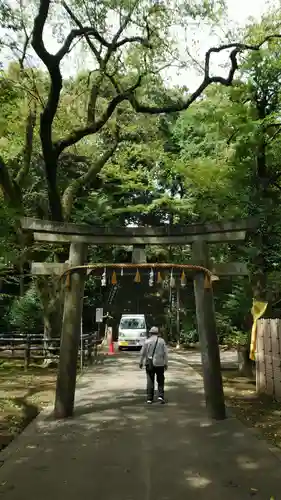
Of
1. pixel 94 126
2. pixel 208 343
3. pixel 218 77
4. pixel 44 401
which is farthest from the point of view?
pixel 94 126

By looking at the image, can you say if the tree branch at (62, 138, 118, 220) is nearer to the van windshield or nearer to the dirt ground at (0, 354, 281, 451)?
the dirt ground at (0, 354, 281, 451)

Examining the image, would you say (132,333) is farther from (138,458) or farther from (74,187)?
(138,458)

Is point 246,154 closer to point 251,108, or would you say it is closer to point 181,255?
point 251,108

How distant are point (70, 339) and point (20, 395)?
3.40 metres

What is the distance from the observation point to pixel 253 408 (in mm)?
10344

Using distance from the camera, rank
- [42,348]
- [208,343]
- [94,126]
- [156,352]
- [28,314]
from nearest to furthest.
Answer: [208,343] < [156,352] < [94,126] < [42,348] < [28,314]

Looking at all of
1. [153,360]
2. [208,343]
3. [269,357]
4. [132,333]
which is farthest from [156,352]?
[132,333]

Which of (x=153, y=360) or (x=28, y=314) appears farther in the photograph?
(x=28, y=314)

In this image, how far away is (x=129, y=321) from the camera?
92.5 ft

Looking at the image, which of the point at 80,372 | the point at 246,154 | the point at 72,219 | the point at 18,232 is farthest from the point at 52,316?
the point at 246,154

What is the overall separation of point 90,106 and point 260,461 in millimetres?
11527

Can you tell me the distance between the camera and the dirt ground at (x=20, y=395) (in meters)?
8.85

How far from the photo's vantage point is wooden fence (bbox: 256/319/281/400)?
34.9 ft

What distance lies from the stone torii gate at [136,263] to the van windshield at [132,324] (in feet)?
58.9
